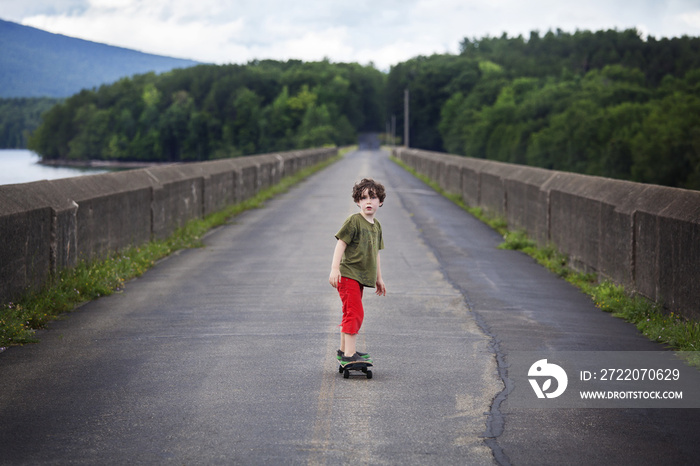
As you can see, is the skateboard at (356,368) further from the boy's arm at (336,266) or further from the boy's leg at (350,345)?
the boy's arm at (336,266)

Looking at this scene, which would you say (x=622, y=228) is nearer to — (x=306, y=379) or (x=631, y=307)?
(x=631, y=307)

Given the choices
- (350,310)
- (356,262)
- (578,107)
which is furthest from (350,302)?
(578,107)

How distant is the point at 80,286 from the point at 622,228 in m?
6.49

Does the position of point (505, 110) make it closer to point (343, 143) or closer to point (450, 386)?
point (343, 143)

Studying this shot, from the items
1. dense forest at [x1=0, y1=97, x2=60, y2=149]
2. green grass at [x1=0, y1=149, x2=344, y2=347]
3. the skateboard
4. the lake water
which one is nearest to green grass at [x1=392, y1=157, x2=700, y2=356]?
the skateboard

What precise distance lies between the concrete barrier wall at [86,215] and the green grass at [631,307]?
6364 mm

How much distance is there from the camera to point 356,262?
6.13 m

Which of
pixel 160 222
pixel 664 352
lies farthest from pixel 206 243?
pixel 664 352

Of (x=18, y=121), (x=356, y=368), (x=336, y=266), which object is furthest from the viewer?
(x=18, y=121)

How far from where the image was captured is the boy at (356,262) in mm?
6066

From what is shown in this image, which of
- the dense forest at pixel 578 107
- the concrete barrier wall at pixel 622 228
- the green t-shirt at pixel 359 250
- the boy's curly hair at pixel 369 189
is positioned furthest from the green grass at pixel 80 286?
the dense forest at pixel 578 107

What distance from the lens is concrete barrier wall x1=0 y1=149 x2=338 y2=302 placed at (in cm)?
830

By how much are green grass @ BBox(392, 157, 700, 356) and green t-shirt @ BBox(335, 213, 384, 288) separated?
9.34ft

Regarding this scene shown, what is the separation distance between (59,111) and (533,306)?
9387 cm
